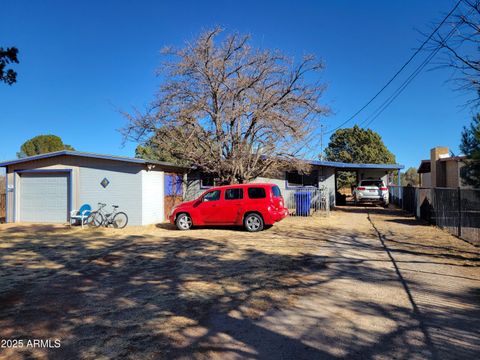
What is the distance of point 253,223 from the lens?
466 inches

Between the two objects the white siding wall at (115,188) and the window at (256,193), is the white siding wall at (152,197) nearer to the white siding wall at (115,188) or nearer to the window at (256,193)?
the white siding wall at (115,188)

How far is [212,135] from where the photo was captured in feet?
53.5

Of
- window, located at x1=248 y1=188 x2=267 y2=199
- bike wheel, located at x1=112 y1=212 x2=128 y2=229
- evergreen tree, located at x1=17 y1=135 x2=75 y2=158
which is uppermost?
evergreen tree, located at x1=17 y1=135 x2=75 y2=158

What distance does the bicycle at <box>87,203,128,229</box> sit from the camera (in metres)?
13.9

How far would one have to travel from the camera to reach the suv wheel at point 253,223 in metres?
11.8

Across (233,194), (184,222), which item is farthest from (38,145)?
(233,194)

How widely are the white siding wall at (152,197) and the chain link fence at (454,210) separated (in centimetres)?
1137

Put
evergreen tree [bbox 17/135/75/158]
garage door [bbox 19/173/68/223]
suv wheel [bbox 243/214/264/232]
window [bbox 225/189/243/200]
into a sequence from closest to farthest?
suv wheel [bbox 243/214/264/232] < window [bbox 225/189/243/200] < garage door [bbox 19/173/68/223] < evergreen tree [bbox 17/135/75/158]

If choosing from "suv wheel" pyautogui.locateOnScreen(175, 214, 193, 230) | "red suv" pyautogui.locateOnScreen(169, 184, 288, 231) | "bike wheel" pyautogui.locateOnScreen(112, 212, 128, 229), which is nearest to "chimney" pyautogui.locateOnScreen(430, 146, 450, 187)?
"red suv" pyautogui.locateOnScreen(169, 184, 288, 231)

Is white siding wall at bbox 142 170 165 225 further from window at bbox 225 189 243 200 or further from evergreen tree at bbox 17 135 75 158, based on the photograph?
evergreen tree at bbox 17 135 75 158

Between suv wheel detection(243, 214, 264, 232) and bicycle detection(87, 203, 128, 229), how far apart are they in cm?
559

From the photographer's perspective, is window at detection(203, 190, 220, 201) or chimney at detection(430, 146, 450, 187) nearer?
window at detection(203, 190, 220, 201)

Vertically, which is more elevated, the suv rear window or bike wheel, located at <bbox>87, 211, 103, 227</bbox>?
the suv rear window

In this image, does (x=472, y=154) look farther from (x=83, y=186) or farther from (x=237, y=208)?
(x=83, y=186)
